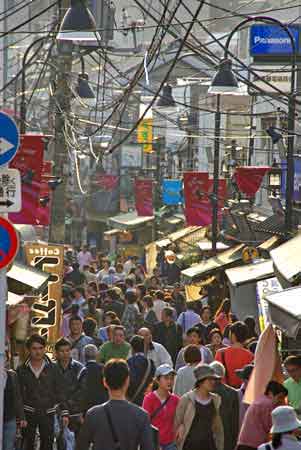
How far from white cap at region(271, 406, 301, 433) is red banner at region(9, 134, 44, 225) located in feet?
47.4

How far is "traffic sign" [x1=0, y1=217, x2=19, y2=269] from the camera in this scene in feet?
33.3

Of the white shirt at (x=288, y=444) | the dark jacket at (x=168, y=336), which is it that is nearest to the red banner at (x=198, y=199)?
the dark jacket at (x=168, y=336)

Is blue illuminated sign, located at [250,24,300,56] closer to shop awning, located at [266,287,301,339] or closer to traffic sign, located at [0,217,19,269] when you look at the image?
shop awning, located at [266,287,301,339]

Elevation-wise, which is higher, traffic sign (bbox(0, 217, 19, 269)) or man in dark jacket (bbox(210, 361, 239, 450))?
traffic sign (bbox(0, 217, 19, 269))

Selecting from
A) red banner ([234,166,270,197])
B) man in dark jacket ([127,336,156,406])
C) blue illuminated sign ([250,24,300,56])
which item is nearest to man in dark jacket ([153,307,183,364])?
man in dark jacket ([127,336,156,406])

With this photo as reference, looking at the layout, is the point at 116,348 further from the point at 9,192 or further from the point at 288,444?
the point at 288,444

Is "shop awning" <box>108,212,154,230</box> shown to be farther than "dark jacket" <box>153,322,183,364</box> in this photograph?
Yes

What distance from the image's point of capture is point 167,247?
1662 inches

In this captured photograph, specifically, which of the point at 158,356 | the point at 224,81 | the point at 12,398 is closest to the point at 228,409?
the point at 12,398

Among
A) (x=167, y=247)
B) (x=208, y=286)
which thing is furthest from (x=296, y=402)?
(x=167, y=247)

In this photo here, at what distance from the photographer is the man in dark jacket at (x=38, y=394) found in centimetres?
1349

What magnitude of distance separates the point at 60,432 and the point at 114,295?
9.20m

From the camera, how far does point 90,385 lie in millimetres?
14156

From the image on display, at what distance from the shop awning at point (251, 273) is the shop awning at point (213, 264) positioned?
3.83 metres
